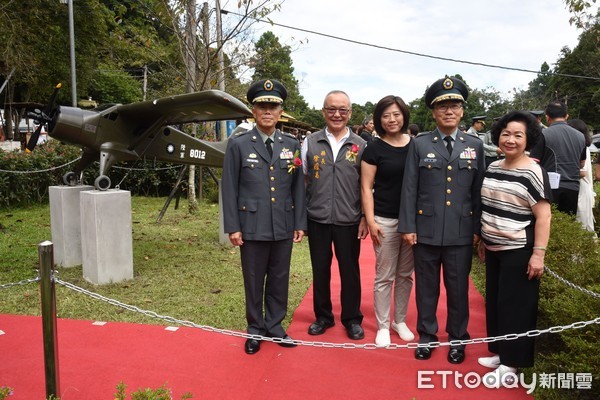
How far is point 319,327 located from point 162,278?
234 cm

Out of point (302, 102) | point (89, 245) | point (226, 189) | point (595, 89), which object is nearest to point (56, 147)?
point (89, 245)

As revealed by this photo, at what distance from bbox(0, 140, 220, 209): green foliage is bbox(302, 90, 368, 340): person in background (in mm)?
7576

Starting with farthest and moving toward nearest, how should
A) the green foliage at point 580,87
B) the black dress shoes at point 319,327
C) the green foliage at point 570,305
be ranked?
1. the green foliage at point 580,87
2. the black dress shoes at point 319,327
3. the green foliage at point 570,305

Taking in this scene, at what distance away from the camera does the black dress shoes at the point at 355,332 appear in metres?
3.72

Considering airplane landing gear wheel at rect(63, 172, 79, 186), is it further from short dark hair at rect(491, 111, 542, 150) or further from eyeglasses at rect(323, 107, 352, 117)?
short dark hair at rect(491, 111, 542, 150)

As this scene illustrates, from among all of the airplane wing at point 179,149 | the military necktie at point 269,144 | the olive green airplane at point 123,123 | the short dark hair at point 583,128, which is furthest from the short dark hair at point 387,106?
the airplane wing at point 179,149

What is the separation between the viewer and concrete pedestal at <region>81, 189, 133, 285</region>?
5051mm

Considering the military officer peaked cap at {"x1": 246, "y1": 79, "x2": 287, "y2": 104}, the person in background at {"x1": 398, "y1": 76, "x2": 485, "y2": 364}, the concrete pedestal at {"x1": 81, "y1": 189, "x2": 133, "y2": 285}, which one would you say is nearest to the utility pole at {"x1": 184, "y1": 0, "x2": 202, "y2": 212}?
the concrete pedestal at {"x1": 81, "y1": 189, "x2": 133, "y2": 285}

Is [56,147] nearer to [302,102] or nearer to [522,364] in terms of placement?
[522,364]

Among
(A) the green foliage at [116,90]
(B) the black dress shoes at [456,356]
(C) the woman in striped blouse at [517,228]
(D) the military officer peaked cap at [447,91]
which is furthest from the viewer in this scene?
(A) the green foliage at [116,90]

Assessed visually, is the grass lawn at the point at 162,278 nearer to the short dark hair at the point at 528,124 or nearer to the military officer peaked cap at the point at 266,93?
the military officer peaked cap at the point at 266,93

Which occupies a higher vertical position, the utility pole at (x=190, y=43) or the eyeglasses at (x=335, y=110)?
the utility pole at (x=190, y=43)

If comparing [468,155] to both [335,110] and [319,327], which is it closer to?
[335,110]

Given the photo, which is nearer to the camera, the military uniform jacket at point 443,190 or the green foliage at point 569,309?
the green foliage at point 569,309
